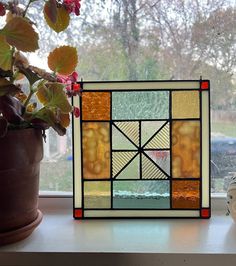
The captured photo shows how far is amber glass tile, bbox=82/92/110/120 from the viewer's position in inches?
37.2

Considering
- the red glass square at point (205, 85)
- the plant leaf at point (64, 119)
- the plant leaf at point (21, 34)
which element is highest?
the plant leaf at point (21, 34)

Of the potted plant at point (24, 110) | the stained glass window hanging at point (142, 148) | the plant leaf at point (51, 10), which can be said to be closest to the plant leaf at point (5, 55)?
the potted plant at point (24, 110)

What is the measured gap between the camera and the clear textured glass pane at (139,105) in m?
0.95

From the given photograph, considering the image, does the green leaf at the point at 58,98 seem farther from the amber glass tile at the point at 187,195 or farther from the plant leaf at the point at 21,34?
the amber glass tile at the point at 187,195

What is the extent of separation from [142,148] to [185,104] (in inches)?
6.5

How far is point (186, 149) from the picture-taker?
3.11 ft

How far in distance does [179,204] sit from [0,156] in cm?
49

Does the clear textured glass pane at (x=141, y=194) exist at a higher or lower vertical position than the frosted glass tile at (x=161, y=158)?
lower

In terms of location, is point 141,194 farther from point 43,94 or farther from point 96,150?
point 43,94

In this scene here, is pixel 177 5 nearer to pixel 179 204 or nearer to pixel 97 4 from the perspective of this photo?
pixel 97 4

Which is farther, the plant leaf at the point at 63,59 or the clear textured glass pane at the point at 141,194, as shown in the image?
the clear textured glass pane at the point at 141,194

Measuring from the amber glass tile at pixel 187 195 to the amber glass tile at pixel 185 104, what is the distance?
0.18 metres

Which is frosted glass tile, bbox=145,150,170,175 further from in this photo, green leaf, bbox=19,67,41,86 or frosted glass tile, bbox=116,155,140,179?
green leaf, bbox=19,67,41,86

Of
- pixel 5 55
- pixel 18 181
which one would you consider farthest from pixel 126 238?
pixel 5 55
